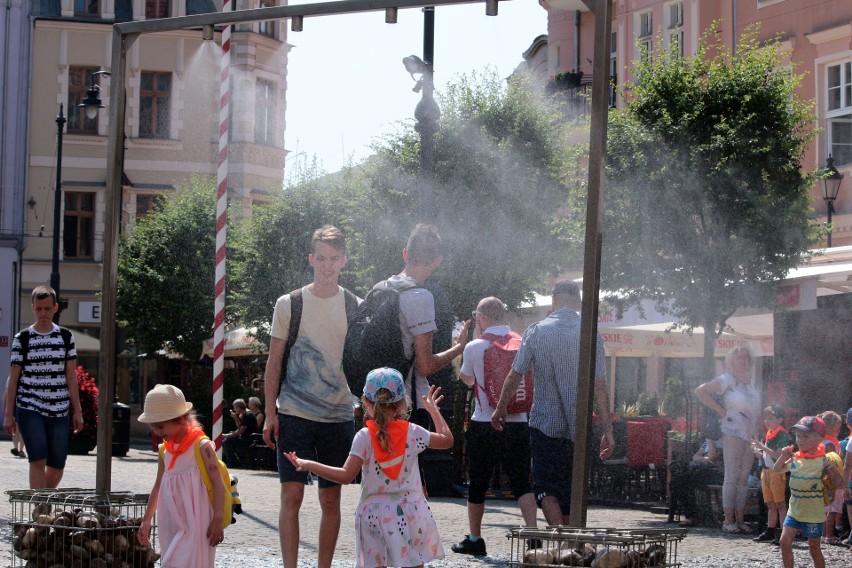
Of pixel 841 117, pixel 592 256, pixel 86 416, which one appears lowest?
pixel 86 416

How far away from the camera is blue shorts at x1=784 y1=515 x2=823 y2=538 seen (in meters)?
8.83

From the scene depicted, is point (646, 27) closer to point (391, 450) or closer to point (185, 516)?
point (391, 450)

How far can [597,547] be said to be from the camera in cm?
536

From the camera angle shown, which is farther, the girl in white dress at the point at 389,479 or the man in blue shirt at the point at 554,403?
the man in blue shirt at the point at 554,403

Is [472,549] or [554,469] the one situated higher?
[554,469]

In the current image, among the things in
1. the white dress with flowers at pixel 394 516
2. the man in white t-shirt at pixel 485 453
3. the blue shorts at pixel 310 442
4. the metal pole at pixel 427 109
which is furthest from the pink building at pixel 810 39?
the white dress with flowers at pixel 394 516

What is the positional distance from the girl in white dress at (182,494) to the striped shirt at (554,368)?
248 centimetres

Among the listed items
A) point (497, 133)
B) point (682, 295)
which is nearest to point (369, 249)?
point (497, 133)

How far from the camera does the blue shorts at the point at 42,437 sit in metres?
9.12

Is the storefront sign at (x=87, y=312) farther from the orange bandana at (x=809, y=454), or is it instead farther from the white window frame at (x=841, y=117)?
the orange bandana at (x=809, y=454)

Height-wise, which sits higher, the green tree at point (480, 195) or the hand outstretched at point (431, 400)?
the green tree at point (480, 195)

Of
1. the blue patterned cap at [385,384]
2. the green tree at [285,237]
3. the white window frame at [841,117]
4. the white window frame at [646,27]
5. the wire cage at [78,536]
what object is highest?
the white window frame at [646,27]

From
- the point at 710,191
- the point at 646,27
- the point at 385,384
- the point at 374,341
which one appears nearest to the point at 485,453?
the point at 374,341

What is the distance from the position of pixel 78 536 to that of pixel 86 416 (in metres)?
16.4
